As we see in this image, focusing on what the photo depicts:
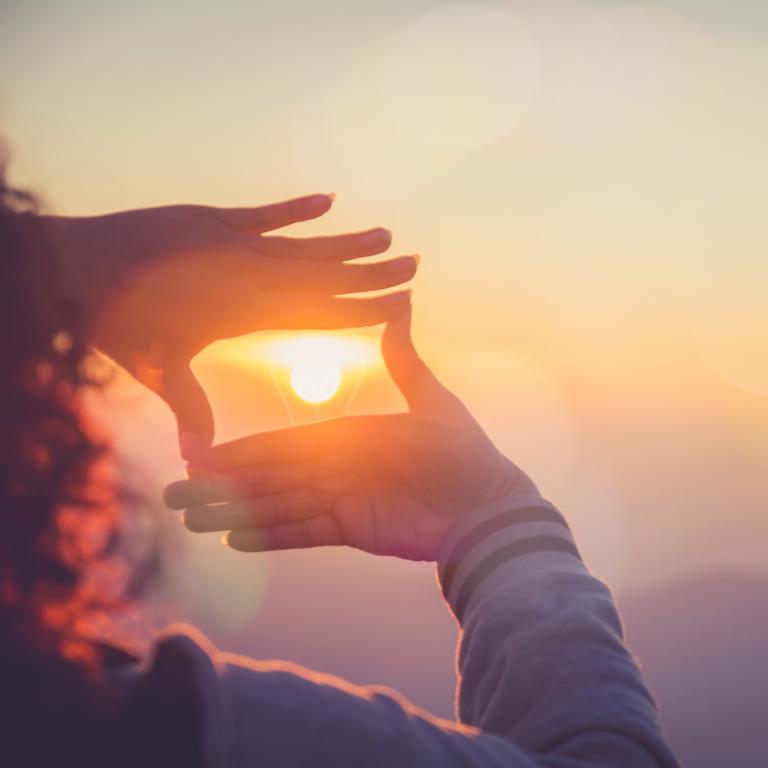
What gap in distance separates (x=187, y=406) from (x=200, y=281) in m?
0.36

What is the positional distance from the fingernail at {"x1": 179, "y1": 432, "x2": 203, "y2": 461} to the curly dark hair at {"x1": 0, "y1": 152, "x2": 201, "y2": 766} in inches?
31.5

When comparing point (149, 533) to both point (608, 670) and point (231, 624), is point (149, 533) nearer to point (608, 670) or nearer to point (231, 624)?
point (608, 670)

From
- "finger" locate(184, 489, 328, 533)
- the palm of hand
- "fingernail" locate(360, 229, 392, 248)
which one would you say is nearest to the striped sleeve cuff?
the palm of hand

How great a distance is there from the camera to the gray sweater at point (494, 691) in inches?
33.7

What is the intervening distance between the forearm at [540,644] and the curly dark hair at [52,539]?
664 mm

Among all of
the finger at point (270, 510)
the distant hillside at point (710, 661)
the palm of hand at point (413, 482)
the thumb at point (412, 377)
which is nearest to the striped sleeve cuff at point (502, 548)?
the palm of hand at point (413, 482)

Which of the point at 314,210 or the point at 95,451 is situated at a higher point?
the point at 314,210

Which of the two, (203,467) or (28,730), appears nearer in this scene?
(28,730)

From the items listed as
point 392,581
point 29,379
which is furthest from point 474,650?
point 392,581

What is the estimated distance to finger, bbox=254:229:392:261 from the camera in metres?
2.17

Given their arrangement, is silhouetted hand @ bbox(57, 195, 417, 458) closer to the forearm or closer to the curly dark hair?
the curly dark hair

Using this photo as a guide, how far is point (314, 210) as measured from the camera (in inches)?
85.4

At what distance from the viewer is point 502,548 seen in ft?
5.49

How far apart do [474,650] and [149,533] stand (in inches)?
28.7
